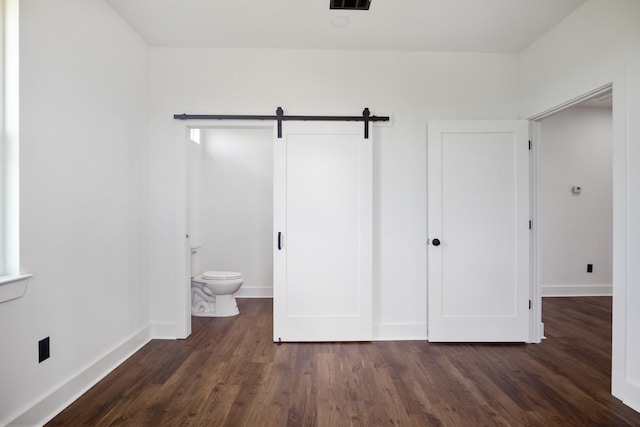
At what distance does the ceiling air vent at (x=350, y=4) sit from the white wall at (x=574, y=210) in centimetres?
366

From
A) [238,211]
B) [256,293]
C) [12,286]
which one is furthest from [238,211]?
[12,286]

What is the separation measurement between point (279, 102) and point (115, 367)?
256 cm

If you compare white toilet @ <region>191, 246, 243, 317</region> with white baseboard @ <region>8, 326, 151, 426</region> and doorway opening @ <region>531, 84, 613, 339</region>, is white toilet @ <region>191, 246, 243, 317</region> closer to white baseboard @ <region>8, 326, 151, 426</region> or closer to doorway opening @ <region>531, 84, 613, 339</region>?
white baseboard @ <region>8, 326, 151, 426</region>

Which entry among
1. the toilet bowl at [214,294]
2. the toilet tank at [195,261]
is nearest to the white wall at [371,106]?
the toilet bowl at [214,294]

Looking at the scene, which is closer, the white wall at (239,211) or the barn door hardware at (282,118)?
the barn door hardware at (282,118)

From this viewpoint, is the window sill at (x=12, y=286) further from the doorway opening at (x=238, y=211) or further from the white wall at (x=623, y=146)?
the white wall at (x=623, y=146)

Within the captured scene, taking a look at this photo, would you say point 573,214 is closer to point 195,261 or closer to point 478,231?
point 478,231

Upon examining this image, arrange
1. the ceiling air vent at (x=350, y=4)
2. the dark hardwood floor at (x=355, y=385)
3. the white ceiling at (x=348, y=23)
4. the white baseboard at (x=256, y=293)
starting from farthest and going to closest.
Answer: the white baseboard at (x=256, y=293) → the white ceiling at (x=348, y=23) → the ceiling air vent at (x=350, y=4) → the dark hardwood floor at (x=355, y=385)

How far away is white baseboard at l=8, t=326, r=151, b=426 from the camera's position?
1769mm

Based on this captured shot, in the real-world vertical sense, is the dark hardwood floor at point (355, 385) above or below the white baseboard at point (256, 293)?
below

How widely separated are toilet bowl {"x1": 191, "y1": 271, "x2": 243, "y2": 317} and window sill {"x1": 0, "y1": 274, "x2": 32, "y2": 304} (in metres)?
2.00

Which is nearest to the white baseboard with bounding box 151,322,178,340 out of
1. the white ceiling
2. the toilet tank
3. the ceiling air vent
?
the toilet tank

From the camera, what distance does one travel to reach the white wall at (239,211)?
4605 millimetres

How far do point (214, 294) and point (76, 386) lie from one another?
1.70 metres
